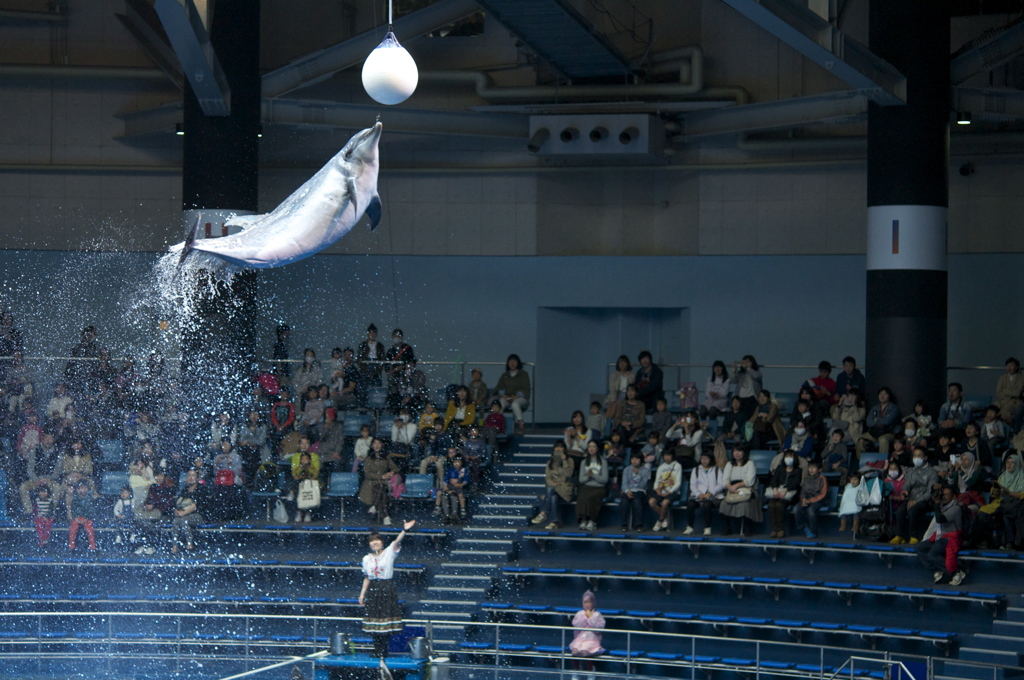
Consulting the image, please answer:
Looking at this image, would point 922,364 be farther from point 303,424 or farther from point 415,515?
point 303,424

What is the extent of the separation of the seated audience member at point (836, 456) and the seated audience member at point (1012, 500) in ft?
6.01

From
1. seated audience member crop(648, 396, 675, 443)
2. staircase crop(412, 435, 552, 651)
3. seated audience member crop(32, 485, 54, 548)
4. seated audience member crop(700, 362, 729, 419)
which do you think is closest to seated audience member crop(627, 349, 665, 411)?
seated audience member crop(648, 396, 675, 443)

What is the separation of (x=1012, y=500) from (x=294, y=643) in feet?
25.3


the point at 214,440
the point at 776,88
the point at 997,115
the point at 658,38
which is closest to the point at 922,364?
the point at 997,115

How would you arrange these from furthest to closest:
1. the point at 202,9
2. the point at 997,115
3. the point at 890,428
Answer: the point at 997,115 → the point at 890,428 → the point at 202,9

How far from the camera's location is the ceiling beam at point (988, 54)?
15930mm

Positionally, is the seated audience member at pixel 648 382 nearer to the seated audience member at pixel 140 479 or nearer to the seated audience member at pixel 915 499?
the seated audience member at pixel 915 499

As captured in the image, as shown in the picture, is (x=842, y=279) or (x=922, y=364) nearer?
(x=922, y=364)

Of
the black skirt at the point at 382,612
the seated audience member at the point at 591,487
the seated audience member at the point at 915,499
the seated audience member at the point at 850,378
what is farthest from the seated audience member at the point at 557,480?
the black skirt at the point at 382,612

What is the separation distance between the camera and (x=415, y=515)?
53.5ft

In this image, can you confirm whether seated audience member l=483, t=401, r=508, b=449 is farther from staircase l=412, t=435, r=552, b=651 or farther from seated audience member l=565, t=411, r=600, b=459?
seated audience member l=565, t=411, r=600, b=459

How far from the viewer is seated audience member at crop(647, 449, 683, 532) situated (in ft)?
49.7

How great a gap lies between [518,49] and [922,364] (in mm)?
8147

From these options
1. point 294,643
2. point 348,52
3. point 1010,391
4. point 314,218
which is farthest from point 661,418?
point 314,218
